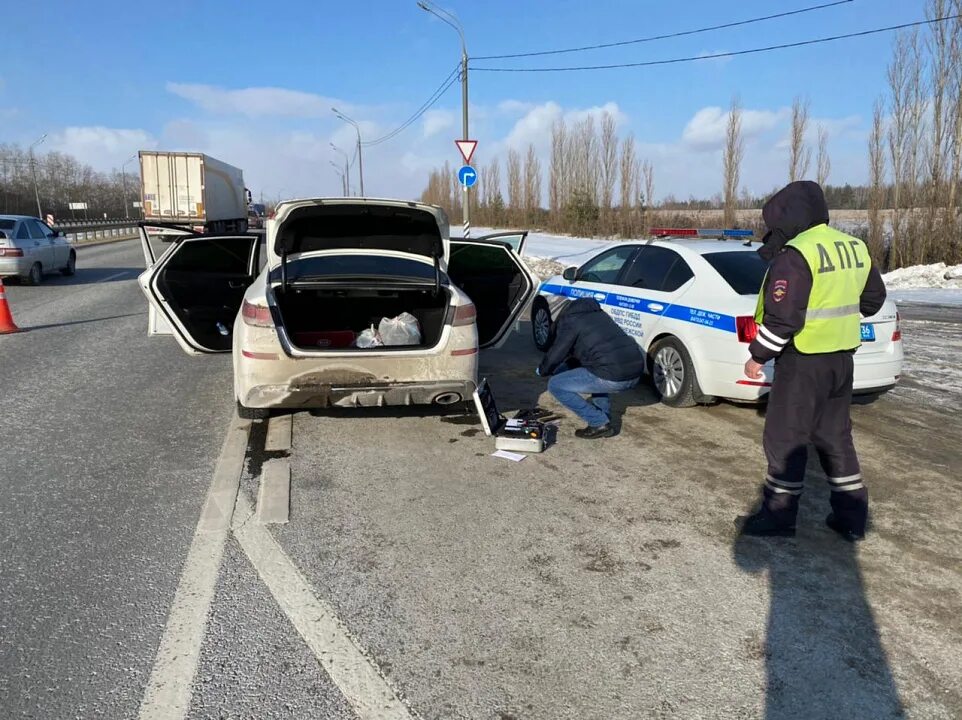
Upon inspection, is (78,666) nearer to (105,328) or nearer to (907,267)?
(105,328)

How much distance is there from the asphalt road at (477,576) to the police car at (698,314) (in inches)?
17.9

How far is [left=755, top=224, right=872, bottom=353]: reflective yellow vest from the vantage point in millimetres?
3479

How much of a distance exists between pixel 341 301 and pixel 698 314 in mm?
3162

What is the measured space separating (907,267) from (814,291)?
20.4 meters

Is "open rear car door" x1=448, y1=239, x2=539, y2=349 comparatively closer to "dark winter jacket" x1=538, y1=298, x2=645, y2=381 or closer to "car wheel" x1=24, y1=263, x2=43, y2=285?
"dark winter jacket" x1=538, y1=298, x2=645, y2=381

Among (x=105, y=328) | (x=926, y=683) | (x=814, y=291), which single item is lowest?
(x=926, y=683)

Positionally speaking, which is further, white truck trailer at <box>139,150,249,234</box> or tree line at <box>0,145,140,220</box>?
tree line at <box>0,145,140,220</box>

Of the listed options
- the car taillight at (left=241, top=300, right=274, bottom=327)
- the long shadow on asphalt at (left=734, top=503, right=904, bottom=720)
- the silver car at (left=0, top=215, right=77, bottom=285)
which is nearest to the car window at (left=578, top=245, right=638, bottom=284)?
the car taillight at (left=241, top=300, right=274, bottom=327)

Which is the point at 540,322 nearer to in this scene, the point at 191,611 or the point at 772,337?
the point at 772,337

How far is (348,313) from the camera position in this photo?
622 centimetres

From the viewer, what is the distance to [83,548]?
3.43 m

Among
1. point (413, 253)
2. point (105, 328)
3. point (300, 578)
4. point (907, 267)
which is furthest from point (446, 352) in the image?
point (907, 267)

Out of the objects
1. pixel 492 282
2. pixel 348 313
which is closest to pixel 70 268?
pixel 348 313

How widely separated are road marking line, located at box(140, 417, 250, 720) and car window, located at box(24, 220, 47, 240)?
48.4 ft
